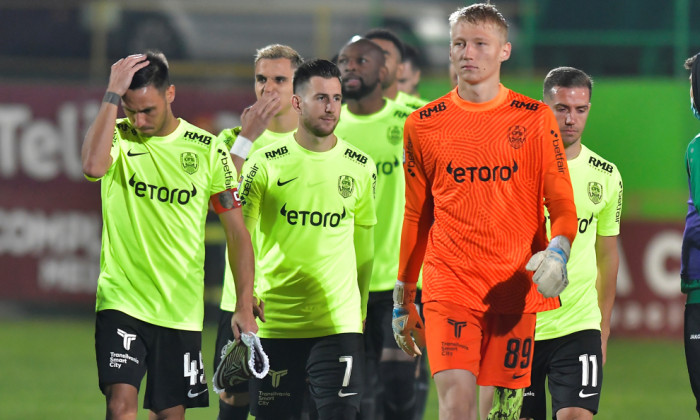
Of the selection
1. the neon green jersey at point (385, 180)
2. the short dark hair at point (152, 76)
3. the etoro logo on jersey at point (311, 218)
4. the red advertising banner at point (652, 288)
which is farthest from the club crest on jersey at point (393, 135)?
the red advertising banner at point (652, 288)

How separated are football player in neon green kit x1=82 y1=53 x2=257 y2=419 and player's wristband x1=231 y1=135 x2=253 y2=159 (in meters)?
0.55

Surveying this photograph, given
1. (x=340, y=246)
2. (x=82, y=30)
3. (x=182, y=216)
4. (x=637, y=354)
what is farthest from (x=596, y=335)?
(x=82, y=30)

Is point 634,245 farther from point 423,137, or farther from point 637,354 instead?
point 423,137

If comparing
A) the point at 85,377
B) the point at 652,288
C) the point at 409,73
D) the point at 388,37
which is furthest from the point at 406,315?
the point at 652,288

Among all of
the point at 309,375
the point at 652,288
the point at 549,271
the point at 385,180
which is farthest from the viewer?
the point at 652,288

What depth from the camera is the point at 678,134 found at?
14117 mm

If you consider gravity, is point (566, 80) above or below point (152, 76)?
above

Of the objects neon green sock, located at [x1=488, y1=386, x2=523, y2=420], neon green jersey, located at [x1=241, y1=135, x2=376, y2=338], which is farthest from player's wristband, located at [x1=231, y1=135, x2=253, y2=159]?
neon green sock, located at [x1=488, y1=386, x2=523, y2=420]

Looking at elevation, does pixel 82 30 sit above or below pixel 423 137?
above

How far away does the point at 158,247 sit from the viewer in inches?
247

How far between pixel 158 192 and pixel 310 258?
3.05 feet

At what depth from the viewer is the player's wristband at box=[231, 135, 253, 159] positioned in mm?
7004

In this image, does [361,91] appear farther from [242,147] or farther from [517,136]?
[517,136]

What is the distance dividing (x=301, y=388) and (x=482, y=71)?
2182 mm
